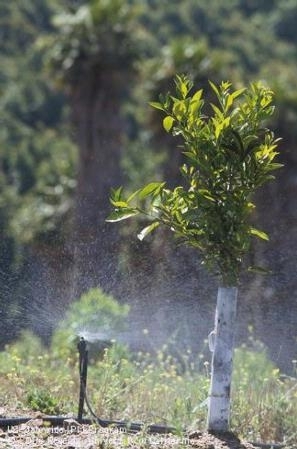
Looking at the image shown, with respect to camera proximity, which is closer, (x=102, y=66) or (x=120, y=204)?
(x=120, y=204)

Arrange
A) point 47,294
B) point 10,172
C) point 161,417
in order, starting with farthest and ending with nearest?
point 10,172
point 47,294
point 161,417

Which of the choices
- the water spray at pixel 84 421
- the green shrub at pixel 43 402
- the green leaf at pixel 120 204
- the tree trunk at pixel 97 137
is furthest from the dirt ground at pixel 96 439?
the tree trunk at pixel 97 137

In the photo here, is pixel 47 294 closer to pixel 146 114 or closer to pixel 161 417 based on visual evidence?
pixel 161 417

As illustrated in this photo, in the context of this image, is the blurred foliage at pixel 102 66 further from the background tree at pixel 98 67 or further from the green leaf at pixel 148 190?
the green leaf at pixel 148 190

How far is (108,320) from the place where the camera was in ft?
19.4

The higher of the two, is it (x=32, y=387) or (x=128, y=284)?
(x=128, y=284)

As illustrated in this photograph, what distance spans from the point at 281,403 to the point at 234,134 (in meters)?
1.40

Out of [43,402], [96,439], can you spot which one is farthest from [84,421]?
[96,439]

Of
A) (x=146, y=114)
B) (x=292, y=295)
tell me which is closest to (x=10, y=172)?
Result: (x=146, y=114)

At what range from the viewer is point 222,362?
4281 millimetres

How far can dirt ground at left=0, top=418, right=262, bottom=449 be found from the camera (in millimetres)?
4023

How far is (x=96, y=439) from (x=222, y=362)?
0.56 metres

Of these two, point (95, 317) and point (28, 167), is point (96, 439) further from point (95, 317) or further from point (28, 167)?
point (28, 167)

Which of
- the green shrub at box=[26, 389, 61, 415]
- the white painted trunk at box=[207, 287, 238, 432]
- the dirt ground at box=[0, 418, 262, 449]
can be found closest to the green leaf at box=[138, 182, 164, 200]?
the white painted trunk at box=[207, 287, 238, 432]
